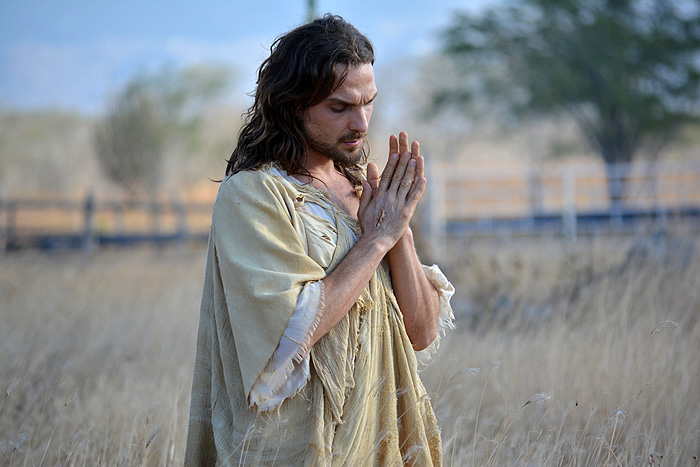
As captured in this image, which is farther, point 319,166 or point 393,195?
point 319,166

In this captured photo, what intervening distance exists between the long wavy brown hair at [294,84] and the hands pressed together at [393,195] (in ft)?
0.66

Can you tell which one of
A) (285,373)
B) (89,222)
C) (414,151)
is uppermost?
(414,151)

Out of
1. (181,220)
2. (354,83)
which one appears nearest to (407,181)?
(354,83)

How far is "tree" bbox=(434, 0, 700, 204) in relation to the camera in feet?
64.0

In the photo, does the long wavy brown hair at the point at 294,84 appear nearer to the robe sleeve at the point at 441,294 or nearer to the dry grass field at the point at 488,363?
the robe sleeve at the point at 441,294

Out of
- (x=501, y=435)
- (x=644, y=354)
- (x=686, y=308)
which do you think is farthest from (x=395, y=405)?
(x=686, y=308)

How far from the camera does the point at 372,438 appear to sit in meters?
1.88

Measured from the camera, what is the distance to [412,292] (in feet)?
6.36

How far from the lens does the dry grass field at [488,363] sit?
A: 2717 mm

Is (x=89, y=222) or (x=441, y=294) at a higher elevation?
(x=441, y=294)

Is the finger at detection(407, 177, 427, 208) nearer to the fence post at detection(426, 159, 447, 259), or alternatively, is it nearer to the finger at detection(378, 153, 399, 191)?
the finger at detection(378, 153, 399, 191)

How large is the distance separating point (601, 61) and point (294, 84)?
65.4 ft

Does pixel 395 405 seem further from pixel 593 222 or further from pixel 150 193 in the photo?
pixel 150 193

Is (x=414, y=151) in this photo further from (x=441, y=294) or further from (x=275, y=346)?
(x=275, y=346)
